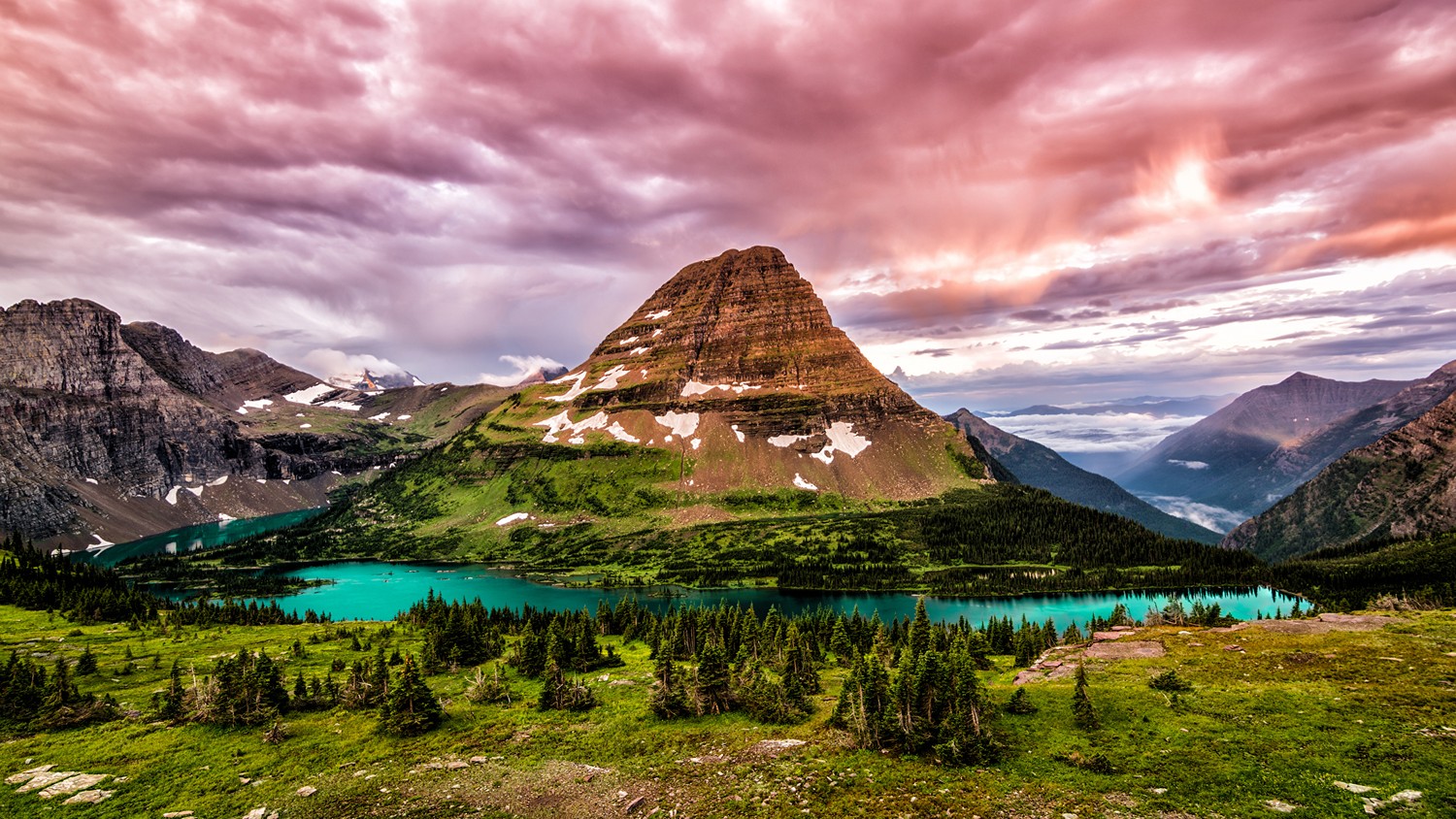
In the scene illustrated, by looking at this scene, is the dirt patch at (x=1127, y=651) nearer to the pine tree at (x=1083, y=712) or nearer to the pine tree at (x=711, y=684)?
the pine tree at (x=1083, y=712)

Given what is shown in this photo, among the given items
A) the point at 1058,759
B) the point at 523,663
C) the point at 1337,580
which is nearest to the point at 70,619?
the point at 523,663

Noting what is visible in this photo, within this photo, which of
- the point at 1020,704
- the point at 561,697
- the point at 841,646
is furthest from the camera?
the point at 841,646

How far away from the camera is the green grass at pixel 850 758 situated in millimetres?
29531

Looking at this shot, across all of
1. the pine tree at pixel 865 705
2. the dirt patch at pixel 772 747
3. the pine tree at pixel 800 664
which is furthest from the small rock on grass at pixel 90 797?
the pine tree at pixel 800 664

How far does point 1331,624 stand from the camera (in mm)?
65812

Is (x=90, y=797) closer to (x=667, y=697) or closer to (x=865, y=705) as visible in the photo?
(x=667, y=697)

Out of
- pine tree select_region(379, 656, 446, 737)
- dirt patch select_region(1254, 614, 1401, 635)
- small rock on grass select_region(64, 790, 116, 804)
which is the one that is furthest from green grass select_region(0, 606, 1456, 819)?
dirt patch select_region(1254, 614, 1401, 635)

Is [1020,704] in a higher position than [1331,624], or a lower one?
lower

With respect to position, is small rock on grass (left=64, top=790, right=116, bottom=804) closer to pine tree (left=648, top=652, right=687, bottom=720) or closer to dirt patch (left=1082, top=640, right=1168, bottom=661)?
pine tree (left=648, top=652, right=687, bottom=720)

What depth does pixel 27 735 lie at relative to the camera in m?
43.5

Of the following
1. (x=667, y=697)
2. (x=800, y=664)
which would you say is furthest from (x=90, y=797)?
(x=800, y=664)

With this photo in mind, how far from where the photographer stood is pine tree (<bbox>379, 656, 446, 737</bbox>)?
45219 millimetres

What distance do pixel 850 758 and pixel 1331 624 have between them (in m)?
63.6

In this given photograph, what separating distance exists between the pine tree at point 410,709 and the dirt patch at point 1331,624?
80.5m
